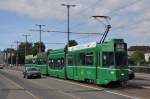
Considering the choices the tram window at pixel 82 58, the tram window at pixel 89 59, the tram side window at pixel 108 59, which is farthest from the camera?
the tram window at pixel 82 58

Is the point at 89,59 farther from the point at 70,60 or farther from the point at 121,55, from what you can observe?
the point at 70,60

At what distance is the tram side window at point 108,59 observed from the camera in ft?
90.6

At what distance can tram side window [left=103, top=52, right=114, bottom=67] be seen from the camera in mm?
27606

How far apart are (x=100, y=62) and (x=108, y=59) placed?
1.10 metres

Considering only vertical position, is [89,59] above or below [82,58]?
below

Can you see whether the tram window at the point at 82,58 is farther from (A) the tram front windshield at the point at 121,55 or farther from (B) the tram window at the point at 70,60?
(A) the tram front windshield at the point at 121,55

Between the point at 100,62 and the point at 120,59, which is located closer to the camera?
the point at 120,59

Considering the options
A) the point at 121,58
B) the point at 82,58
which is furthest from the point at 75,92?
the point at 82,58

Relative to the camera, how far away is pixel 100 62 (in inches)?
1137

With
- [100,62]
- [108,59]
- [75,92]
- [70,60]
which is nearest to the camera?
[75,92]

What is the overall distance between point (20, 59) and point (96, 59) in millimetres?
157675

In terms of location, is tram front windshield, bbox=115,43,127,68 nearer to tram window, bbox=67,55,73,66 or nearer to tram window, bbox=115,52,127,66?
tram window, bbox=115,52,127,66

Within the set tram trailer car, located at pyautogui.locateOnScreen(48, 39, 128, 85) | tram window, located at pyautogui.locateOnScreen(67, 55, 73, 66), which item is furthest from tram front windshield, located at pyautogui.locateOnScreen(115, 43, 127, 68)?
tram window, located at pyautogui.locateOnScreen(67, 55, 73, 66)

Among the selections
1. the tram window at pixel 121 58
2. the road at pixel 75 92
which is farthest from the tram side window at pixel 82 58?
the tram window at pixel 121 58
